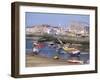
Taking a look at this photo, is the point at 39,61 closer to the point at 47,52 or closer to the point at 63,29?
the point at 47,52

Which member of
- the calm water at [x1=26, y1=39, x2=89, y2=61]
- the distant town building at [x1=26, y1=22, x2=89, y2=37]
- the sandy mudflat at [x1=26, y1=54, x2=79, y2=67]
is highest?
the distant town building at [x1=26, y1=22, x2=89, y2=37]

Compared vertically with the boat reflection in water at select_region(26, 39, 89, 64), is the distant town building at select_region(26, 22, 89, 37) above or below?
above

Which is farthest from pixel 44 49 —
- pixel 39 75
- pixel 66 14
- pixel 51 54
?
pixel 66 14

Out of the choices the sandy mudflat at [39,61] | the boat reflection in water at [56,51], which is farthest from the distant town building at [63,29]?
the sandy mudflat at [39,61]

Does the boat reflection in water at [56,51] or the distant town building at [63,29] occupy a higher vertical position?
the distant town building at [63,29]

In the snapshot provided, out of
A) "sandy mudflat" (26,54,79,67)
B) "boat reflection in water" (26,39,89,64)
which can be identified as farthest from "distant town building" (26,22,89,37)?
"sandy mudflat" (26,54,79,67)

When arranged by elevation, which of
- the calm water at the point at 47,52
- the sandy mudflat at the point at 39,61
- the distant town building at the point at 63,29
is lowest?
the sandy mudflat at the point at 39,61

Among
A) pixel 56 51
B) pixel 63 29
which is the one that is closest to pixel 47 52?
pixel 56 51

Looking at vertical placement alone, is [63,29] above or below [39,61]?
above

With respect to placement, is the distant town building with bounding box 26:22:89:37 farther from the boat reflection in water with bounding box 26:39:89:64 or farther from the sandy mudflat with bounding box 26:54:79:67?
the sandy mudflat with bounding box 26:54:79:67

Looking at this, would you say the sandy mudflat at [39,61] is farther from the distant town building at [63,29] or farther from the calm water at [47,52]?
the distant town building at [63,29]

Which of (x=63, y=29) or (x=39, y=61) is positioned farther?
(x=63, y=29)

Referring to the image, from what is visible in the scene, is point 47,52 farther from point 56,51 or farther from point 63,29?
point 63,29
